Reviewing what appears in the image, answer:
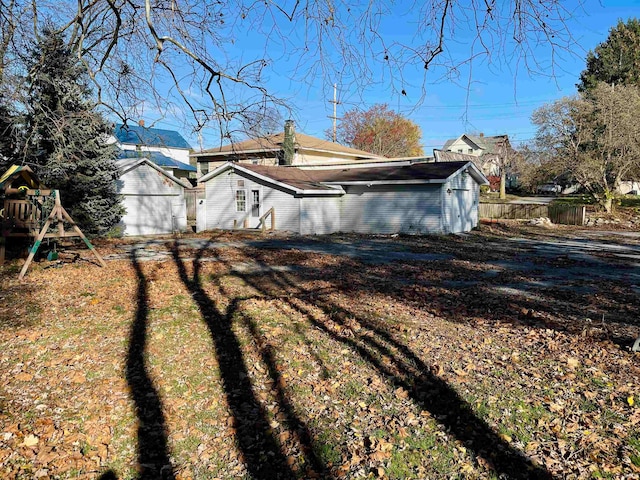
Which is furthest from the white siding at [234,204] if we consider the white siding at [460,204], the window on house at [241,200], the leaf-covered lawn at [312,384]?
the leaf-covered lawn at [312,384]

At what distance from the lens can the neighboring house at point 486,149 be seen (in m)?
46.7

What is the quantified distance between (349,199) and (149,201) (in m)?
10.0

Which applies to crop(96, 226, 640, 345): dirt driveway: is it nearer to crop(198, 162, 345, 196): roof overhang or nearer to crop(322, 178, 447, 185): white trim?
crop(198, 162, 345, 196): roof overhang

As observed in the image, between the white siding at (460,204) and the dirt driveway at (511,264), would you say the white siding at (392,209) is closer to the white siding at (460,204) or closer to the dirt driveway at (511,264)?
the white siding at (460,204)

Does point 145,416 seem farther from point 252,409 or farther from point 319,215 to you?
point 319,215

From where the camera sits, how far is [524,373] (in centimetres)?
509

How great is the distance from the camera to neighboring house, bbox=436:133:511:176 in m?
46.7

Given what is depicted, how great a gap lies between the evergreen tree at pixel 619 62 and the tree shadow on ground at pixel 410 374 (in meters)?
39.7

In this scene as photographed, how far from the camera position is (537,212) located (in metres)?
30.0

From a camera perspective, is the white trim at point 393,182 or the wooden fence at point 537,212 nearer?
the white trim at point 393,182

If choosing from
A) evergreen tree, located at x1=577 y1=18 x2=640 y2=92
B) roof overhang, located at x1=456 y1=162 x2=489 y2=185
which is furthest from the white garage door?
evergreen tree, located at x1=577 y1=18 x2=640 y2=92

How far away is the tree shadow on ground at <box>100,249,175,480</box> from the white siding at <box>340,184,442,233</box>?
672 inches

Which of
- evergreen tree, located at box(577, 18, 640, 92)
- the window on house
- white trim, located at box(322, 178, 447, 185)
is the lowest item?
the window on house

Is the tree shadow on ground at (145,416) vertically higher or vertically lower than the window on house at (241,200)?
lower
